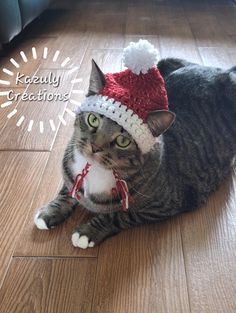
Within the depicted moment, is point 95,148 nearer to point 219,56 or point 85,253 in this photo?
point 85,253

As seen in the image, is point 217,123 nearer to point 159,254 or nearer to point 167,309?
point 159,254

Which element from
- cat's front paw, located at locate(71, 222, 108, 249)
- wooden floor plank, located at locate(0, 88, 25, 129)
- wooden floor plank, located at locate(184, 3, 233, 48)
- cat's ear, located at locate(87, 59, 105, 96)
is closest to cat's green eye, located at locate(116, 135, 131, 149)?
cat's ear, located at locate(87, 59, 105, 96)

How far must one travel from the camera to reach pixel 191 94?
3.87ft

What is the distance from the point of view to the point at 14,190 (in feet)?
3.90

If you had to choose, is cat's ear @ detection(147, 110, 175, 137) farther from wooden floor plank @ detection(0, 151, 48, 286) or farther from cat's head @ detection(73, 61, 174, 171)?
wooden floor plank @ detection(0, 151, 48, 286)

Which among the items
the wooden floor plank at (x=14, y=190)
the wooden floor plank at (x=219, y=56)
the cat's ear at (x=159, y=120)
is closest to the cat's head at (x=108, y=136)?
the cat's ear at (x=159, y=120)

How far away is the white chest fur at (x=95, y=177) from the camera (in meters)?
0.95

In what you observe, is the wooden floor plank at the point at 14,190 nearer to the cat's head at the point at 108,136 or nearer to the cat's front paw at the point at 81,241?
the cat's front paw at the point at 81,241

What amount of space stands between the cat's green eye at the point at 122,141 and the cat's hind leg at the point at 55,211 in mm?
312

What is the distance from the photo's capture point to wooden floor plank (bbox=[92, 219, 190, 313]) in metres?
0.90

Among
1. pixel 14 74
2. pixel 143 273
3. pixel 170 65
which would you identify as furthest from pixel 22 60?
pixel 143 273

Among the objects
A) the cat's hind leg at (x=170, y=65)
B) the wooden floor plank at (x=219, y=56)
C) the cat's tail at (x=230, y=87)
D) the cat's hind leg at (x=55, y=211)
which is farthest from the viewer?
the wooden floor plank at (x=219, y=56)

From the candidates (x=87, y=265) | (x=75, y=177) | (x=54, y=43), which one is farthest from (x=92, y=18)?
(x=87, y=265)

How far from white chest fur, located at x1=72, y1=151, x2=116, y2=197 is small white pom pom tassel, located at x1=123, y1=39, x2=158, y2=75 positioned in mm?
240
